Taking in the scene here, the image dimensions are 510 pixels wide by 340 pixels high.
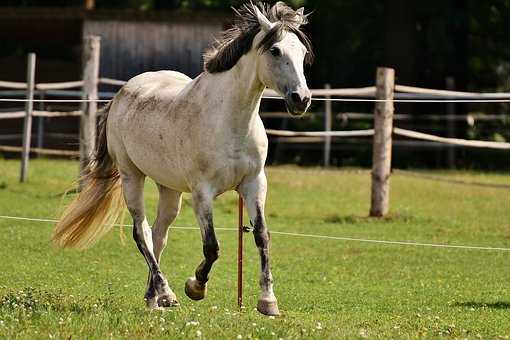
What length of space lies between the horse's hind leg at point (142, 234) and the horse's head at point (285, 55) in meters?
1.76

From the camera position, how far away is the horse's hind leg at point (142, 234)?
8.46m

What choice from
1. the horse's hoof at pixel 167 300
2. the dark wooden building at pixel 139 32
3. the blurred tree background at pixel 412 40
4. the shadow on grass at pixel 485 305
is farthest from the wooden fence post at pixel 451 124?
the horse's hoof at pixel 167 300

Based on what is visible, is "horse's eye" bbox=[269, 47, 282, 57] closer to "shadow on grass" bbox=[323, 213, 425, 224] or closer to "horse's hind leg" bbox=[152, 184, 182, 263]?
"horse's hind leg" bbox=[152, 184, 182, 263]

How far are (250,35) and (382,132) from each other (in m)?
7.41

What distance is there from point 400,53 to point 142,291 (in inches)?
713

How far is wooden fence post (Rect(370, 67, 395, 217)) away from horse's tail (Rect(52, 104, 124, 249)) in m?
6.23

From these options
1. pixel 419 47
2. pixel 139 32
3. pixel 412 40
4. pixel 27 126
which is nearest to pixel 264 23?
pixel 27 126

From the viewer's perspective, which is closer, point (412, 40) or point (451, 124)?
point (451, 124)

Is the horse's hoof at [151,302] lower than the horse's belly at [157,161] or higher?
lower

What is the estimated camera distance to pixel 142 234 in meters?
8.92

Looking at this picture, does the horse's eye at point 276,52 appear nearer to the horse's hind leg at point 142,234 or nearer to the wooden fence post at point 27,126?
the horse's hind leg at point 142,234

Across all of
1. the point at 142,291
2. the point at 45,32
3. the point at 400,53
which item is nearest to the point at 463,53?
the point at 400,53

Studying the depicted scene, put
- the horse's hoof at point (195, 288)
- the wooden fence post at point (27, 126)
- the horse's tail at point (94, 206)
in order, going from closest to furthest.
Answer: the horse's hoof at point (195, 288) → the horse's tail at point (94, 206) → the wooden fence post at point (27, 126)

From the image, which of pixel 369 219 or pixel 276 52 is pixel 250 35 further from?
pixel 369 219
